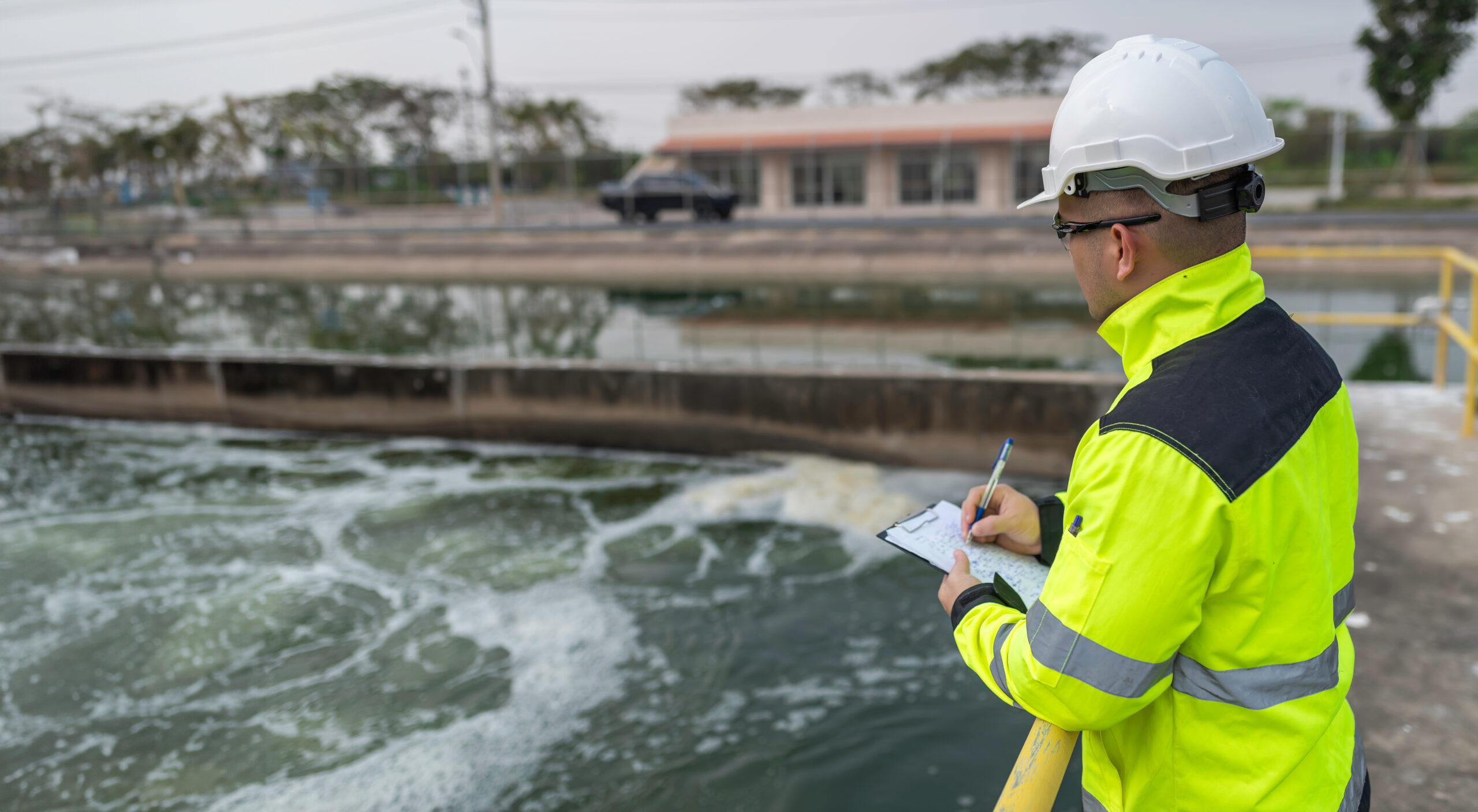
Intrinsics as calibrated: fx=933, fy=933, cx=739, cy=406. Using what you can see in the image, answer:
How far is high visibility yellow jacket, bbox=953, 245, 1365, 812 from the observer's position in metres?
1.34

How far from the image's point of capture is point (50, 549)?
8406mm

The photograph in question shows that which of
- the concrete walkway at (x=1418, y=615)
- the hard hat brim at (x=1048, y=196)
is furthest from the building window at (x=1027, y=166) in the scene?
the hard hat brim at (x=1048, y=196)

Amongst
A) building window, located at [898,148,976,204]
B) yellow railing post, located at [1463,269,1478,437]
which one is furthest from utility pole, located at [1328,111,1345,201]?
yellow railing post, located at [1463,269,1478,437]

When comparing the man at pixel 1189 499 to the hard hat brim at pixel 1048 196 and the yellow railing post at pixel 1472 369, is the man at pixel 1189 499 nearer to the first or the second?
the hard hat brim at pixel 1048 196

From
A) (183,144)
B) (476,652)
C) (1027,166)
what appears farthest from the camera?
(183,144)

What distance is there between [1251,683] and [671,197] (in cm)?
3526

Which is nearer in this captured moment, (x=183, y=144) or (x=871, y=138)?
(x=871, y=138)

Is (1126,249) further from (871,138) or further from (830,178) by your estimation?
(830,178)

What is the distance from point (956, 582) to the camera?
5.70 feet

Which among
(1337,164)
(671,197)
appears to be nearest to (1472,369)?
(1337,164)

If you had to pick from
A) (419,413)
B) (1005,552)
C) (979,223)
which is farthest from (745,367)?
(979,223)

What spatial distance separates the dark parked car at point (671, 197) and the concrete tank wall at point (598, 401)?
79.9 feet

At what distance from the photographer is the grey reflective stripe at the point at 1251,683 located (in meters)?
1.44

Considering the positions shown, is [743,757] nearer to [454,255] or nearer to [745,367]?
[745,367]
